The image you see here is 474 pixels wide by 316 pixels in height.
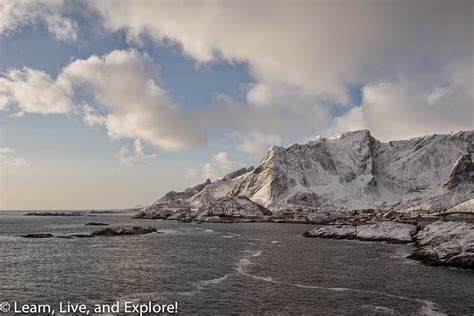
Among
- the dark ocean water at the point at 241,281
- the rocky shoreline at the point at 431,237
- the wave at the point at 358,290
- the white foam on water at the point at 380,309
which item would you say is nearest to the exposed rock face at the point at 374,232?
the rocky shoreline at the point at 431,237

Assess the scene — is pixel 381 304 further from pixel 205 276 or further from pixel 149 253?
pixel 149 253

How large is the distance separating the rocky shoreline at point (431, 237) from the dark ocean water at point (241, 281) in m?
3.86

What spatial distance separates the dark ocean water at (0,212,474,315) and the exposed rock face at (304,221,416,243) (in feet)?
98.9

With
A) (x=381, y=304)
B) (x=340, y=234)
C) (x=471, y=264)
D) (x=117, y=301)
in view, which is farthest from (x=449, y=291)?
(x=340, y=234)

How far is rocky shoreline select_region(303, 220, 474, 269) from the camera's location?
6334 centimetres

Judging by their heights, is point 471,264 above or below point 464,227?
below

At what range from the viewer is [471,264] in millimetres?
60188

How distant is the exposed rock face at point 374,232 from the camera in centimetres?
10481

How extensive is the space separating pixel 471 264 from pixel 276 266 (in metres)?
30.3

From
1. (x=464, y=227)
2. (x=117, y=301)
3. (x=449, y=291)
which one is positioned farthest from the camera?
(x=464, y=227)

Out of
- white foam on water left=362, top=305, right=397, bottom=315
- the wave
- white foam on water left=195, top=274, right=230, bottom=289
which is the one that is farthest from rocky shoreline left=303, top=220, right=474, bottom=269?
white foam on water left=195, top=274, right=230, bottom=289

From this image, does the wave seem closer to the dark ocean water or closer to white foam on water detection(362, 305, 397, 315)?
the dark ocean water

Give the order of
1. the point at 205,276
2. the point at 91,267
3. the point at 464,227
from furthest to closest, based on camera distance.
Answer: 1. the point at 464,227
2. the point at 91,267
3. the point at 205,276

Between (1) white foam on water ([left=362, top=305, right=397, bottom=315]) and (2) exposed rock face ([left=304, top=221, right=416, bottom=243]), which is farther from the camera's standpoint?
(2) exposed rock face ([left=304, top=221, right=416, bottom=243])
